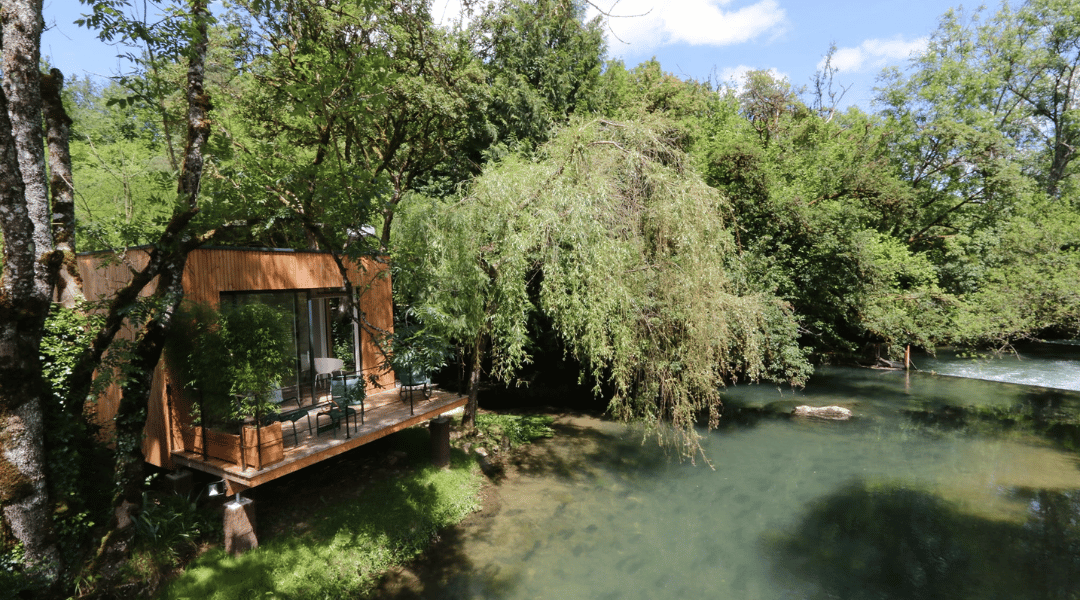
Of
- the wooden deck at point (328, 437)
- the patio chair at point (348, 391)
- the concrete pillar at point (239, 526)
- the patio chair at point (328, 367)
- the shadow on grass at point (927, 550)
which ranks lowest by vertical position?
the shadow on grass at point (927, 550)

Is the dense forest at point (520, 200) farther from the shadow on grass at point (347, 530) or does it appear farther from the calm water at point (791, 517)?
the shadow on grass at point (347, 530)

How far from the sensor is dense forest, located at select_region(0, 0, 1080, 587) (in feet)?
21.1

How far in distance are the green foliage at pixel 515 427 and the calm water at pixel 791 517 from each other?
0.48m

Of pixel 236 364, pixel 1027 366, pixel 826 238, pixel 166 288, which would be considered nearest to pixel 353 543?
pixel 236 364

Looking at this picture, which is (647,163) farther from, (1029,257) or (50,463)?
(1029,257)

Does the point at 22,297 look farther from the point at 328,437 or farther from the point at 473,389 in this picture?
the point at 473,389

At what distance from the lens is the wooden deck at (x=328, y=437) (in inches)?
276

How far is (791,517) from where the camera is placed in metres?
9.59

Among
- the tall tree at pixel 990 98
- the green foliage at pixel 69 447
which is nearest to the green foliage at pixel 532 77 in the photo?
the green foliage at pixel 69 447

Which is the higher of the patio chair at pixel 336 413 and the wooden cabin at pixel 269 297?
the wooden cabin at pixel 269 297

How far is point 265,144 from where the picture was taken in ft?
32.1

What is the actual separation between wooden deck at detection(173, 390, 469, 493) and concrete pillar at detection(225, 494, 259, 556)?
0.73 feet

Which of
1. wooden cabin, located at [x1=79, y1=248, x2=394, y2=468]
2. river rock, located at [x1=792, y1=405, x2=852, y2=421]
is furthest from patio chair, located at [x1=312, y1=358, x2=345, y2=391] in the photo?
river rock, located at [x1=792, y1=405, x2=852, y2=421]

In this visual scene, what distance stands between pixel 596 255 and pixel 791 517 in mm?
6005
